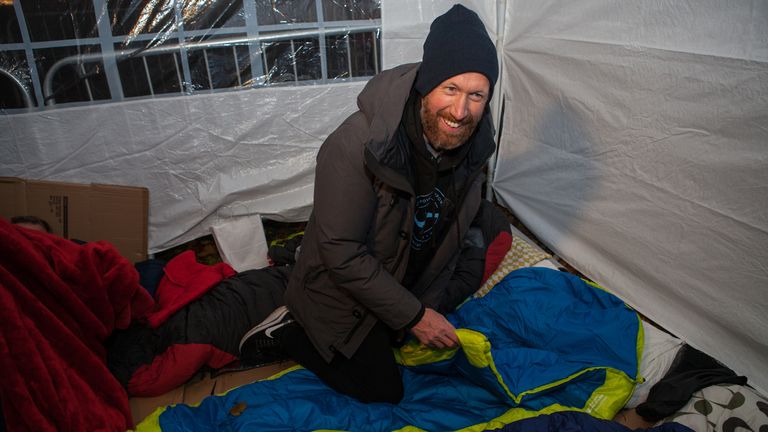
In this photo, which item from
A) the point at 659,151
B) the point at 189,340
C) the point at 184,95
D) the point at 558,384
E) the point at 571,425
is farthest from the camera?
the point at 184,95

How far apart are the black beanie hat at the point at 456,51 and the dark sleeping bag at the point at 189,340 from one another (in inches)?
38.9

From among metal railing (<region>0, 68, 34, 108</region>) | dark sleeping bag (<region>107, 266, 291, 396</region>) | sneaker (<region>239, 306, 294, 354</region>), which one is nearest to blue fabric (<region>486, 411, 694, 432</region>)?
sneaker (<region>239, 306, 294, 354</region>)

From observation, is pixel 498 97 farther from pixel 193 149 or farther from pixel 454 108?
pixel 193 149

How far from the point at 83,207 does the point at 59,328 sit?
91cm

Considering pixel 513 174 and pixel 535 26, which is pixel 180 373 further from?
pixel 535 26

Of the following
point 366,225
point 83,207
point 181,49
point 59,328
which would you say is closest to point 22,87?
point 83,207

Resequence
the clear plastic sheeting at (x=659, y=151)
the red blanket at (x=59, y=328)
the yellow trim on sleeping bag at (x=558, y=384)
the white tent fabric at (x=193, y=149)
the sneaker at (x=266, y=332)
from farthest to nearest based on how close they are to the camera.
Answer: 1. the white tent fabric at (x=193, y=149)
2. the sneaker at (x=266, y=332)
3. the clear plastic sheeting at (x=659, y=151)
4. the yellow trim on sleeping bag at (x=558, y=384)
5. the red blanket at (x=59, y=328)

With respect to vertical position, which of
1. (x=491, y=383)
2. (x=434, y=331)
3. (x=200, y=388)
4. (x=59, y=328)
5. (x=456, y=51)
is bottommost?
(x=200, y=388)

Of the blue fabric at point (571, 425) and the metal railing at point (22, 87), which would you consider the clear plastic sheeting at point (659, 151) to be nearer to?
the blue fabric at point (571, 425)

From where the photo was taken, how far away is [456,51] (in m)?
1.15

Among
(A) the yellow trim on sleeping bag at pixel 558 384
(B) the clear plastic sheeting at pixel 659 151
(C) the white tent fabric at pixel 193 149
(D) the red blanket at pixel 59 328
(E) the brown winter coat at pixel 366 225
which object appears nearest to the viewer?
(D) the red blanket at pixel 59 328

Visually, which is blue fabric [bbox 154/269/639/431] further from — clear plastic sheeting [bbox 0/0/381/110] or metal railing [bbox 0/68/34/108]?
metal railing [bbox 0/68/34/108]

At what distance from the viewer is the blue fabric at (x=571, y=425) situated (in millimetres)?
1108

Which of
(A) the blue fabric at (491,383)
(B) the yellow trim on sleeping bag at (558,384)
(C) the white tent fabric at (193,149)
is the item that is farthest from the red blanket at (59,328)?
(B) the yellow trim on sleeping bag at (558,384)
